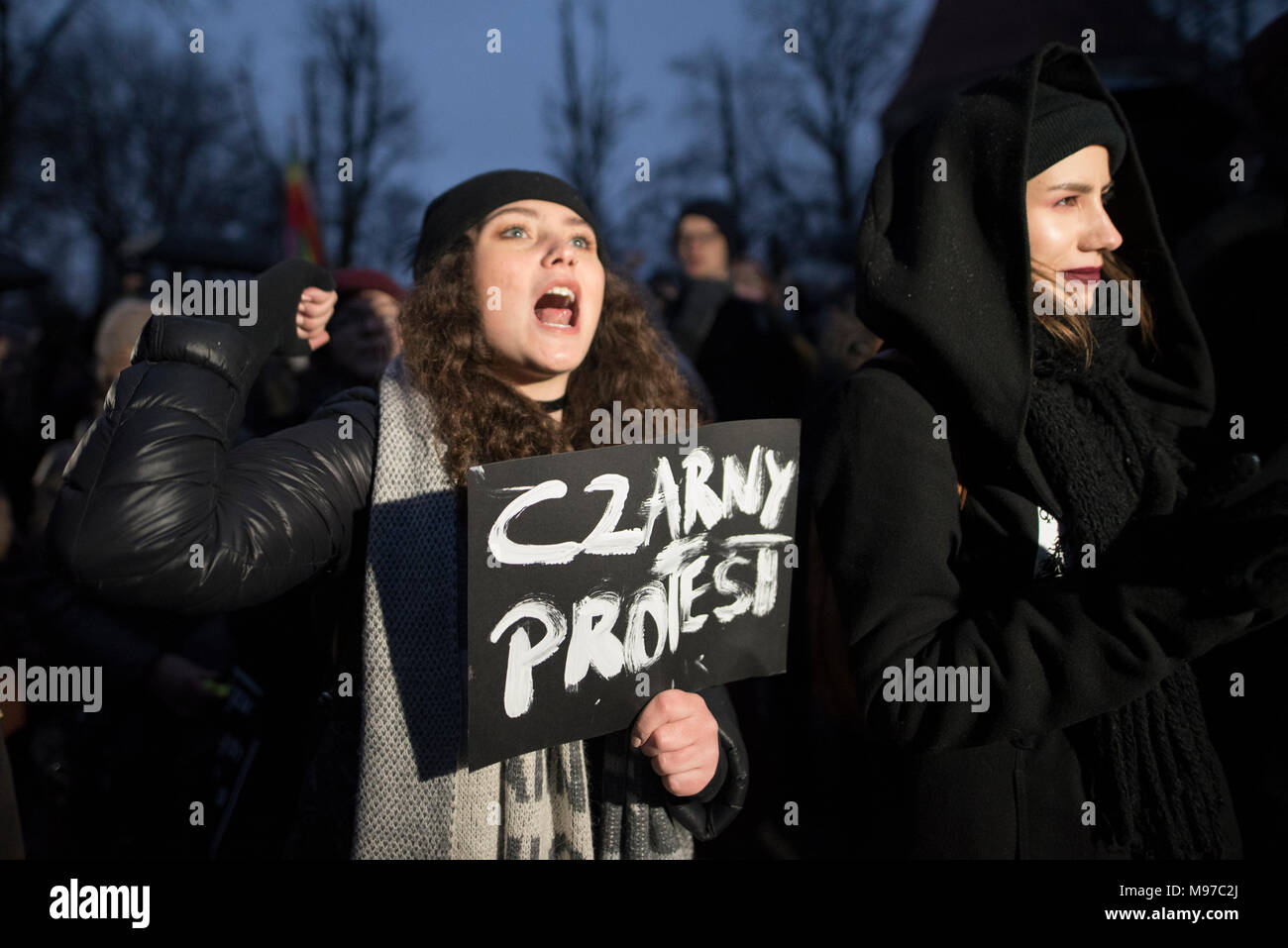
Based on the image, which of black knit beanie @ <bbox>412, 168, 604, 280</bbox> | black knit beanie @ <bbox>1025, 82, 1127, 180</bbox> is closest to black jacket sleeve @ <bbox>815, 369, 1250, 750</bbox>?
black knit beanie @ <bbox>1025, 82, 1127, 180</bbox>

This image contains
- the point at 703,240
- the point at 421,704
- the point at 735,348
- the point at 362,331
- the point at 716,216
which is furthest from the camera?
the point at 716,216

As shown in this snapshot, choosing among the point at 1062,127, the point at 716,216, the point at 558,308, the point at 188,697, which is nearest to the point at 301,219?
the point at 716,216

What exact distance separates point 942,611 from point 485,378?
3.52 feet

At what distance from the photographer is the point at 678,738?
66.4 inches

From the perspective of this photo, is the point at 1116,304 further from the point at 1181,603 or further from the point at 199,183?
the point at 199,183

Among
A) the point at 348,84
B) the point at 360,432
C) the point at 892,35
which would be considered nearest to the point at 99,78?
the point at 348,84

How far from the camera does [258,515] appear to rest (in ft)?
5.15

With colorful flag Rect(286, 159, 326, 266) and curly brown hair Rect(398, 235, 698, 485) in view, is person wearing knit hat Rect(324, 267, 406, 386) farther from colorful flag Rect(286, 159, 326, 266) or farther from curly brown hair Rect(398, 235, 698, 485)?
colorful flag Rect(286, 159, 326, 266)

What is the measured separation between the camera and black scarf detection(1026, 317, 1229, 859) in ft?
5.60

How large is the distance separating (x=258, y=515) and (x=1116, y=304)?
1826 mm

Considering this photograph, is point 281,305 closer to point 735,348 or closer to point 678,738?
point 678,738

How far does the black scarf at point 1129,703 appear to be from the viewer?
1706 millimetres

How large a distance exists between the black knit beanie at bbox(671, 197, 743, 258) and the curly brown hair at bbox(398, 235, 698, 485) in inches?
115

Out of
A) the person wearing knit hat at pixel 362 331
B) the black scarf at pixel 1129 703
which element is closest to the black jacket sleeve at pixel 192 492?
the black scarf at pixel 1129 703
